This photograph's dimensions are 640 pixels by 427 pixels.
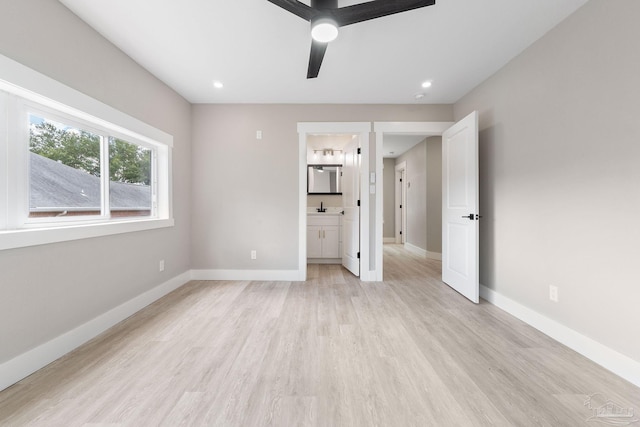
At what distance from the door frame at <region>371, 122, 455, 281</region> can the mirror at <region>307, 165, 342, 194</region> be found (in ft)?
5.39

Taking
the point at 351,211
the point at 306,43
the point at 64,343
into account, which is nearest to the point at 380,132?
the point at 351,211

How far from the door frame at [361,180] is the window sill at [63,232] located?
1769 millimetres

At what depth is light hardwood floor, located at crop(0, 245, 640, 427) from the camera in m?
1.23

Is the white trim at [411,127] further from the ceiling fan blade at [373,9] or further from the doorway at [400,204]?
the doorway at [400,204]

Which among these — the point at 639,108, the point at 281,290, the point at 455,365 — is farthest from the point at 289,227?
the point at 639,108

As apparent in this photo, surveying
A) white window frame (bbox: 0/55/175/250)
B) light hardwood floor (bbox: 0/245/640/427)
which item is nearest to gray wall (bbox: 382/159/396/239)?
light hardwood floor (bbox: 0/245/640/427)

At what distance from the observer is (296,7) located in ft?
4.85

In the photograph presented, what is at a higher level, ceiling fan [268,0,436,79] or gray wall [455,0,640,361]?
ceiling fan [268,0,436,79]

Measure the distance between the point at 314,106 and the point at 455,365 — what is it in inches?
125

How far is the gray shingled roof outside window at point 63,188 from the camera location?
5.54 feet

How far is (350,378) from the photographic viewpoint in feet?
4.90

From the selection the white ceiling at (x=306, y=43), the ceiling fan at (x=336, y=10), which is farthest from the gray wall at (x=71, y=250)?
the ceiling fan at (x=336, y=10)

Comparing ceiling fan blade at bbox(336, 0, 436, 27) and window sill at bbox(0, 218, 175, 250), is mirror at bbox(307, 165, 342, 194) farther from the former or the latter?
ceiling fan blade at bbox(336, 0, 436, 27)

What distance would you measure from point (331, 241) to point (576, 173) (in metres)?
3.22
